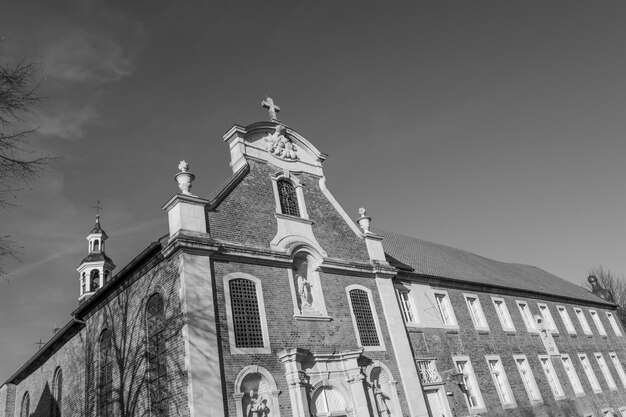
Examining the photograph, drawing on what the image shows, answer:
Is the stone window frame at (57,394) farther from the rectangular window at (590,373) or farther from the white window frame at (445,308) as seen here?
the rectangular window at (590,373)

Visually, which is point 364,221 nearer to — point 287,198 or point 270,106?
point 287,198

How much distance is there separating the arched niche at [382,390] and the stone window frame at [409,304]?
142 inches

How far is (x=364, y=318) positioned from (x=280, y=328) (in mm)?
4155

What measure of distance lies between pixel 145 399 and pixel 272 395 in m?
3.76

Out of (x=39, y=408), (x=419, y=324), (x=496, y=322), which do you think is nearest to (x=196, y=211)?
(x=419, y=324)

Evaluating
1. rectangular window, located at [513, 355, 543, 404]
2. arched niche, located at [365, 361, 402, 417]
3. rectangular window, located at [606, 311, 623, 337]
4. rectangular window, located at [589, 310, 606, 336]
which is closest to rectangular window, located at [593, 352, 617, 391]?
rectangular window, located at [589, 310, 606, 336]

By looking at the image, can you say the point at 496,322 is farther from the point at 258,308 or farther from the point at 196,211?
the point at 196,211

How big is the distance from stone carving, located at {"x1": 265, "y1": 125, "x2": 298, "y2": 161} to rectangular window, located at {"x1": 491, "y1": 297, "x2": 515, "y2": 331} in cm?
1441

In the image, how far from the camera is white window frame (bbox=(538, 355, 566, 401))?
25.1 meters

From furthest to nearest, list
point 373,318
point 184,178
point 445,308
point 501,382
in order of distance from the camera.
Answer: point 445,308
point 501,382
point 373,318
point 184,178

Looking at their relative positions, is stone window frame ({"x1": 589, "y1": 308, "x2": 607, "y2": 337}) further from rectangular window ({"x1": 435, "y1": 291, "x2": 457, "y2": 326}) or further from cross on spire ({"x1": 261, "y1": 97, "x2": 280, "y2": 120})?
cross on spire ({"x1": 261, "y1": 97, "x2": 280, "y2": 120})

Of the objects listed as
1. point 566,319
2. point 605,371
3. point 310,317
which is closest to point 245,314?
point 310,317

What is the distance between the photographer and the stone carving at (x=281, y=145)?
18.7 m

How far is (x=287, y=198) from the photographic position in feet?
59.9
